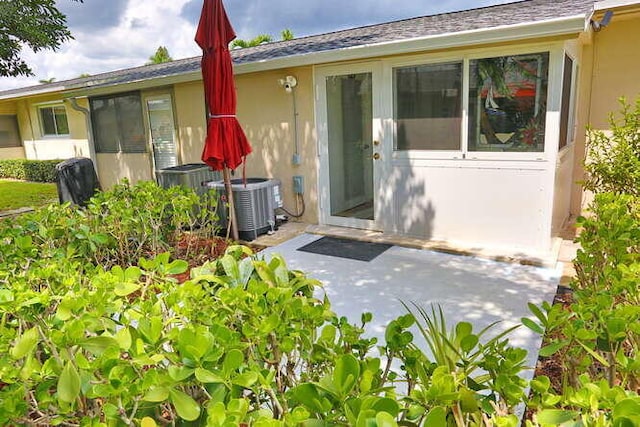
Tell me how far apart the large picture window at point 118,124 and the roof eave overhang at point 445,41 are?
4.06m

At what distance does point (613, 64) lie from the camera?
587 centimetres

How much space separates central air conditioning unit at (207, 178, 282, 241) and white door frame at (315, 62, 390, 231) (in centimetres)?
77

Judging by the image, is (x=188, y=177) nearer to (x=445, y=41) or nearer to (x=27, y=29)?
(x=27, y=29)

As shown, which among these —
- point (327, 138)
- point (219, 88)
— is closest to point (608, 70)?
point (327, 138)

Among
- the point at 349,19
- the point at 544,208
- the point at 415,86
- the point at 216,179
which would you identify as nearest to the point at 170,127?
the point at 216,179

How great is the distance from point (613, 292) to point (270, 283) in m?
1.32

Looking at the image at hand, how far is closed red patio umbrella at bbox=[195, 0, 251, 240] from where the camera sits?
15.8 ft

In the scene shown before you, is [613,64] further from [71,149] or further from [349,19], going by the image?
[349,19]

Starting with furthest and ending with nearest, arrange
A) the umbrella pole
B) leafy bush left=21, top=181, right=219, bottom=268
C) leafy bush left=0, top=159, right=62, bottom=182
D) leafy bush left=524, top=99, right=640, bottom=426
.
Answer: leafy bush left=0, top=159, right=62, bottom=182 → the umbrella pole → leafy bush left=21, top=181, right=219, bottom=268 → leafy bush left=524, top=99, right=640, bottom=426

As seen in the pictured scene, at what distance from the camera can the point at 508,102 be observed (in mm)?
4965

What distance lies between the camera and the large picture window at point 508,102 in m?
4.79

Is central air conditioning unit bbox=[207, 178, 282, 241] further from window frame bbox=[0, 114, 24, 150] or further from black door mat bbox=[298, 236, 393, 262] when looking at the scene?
window frame bbox=[0, 114, 24, 150]

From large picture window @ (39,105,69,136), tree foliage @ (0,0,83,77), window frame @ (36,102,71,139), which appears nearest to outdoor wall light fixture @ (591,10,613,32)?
tree foliage @ (0,0,83,77)

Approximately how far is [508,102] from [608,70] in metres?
2.14
